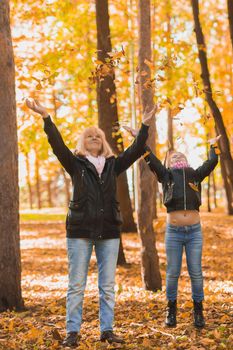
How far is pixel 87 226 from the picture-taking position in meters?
4.95

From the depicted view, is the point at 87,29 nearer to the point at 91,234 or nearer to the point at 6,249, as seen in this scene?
the point at 6,249

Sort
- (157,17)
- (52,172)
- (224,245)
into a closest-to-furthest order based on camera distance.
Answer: (224,245) < (157,17) < (52,172)

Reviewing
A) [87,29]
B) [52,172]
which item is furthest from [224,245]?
[52,172]

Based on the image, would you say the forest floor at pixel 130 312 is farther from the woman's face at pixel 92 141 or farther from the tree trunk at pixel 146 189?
the woman's face at pixel 92 141

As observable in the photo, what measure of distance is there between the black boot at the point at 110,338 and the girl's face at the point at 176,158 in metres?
2.07

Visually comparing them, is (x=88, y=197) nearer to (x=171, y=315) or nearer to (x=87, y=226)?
(x=87, y=226)

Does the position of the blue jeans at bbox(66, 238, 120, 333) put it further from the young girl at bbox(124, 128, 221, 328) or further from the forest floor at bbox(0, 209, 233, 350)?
the young girl at bbox(124, 128, 221, 328)

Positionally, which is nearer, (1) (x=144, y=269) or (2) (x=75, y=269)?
(2) (x=75, y=269)

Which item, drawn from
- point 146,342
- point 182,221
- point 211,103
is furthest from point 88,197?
point 211,103

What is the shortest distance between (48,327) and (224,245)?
9.52 metres

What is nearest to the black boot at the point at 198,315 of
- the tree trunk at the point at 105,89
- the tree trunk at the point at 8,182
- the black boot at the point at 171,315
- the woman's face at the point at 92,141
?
the black boot at the point at 171,315

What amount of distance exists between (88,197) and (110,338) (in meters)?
1.45

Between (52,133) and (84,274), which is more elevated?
(52,133)

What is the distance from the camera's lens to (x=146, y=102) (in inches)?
332
